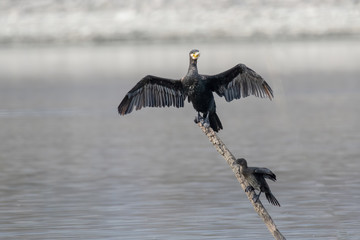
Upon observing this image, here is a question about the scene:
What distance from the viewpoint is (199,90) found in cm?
1462

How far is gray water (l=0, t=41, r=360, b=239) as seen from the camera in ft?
51.4

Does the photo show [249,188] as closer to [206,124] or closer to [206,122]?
[206,124]

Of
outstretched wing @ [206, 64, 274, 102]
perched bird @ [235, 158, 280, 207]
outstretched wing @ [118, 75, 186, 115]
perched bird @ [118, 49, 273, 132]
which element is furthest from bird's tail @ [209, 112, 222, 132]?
perched bird @ [235, 158, 280, 207]

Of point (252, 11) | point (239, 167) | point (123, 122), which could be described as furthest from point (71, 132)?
point (252, 11)

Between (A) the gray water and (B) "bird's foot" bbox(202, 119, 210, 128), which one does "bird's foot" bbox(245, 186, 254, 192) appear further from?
(A) the gray water

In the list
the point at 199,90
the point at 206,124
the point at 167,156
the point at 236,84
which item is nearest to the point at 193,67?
the point at 199,90

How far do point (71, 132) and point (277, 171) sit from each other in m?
10.1

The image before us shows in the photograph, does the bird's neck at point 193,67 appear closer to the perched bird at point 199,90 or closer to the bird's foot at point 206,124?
the perched bird at point 199,90

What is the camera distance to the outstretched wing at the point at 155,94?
586 inches

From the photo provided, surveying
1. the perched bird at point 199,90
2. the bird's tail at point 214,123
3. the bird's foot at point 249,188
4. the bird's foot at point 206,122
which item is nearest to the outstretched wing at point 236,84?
the perched bird at point 199,90

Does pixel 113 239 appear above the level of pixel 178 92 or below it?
below

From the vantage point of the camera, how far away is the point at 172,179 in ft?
65.6

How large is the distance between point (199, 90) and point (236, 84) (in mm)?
561

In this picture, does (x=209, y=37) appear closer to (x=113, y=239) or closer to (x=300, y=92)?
(x=300, y=92)
